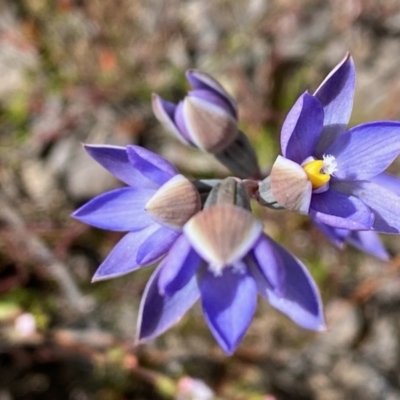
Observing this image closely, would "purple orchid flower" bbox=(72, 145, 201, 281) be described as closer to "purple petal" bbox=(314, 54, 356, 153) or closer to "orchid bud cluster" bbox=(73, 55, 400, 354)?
"orchid bud cluster" bbox=(73, 55, 400, 354)

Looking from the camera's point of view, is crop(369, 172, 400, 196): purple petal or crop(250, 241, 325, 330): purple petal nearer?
crop(250, 241, 325, 330): purple petal

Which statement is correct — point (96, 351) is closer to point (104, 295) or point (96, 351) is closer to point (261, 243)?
point (104, 295)

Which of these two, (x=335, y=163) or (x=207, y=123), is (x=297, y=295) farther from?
(x=207, y=123)

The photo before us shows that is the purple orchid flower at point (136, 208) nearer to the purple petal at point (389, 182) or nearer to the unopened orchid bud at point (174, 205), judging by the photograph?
the unopened orchid bud at point (174, 205)

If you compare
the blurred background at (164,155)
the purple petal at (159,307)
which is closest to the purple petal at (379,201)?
the purple petal at (159,307)

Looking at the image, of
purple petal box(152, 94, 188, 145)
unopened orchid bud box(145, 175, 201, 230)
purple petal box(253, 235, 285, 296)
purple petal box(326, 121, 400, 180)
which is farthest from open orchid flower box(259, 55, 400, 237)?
purple petal box(152, 94, 188, 145)

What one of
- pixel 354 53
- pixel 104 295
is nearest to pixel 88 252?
pixel 104 295
